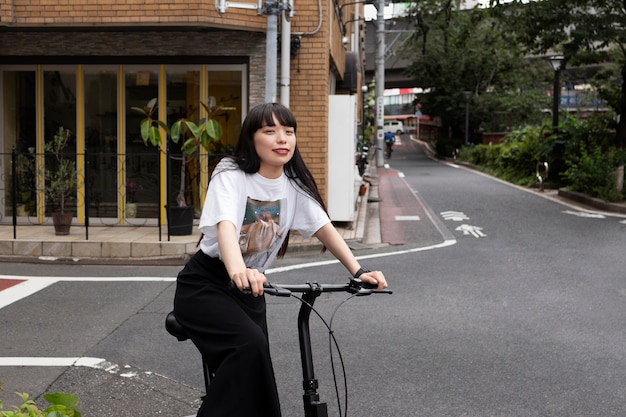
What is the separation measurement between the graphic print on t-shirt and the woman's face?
0.56ft

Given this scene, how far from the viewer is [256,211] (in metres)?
3.30

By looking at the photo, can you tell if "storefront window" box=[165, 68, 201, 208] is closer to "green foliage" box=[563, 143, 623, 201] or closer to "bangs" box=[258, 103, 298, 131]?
"green foliage" box=[563, 143, 623, 201]

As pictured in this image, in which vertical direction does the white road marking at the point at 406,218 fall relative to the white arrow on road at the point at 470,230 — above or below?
below

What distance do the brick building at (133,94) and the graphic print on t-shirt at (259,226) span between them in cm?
945

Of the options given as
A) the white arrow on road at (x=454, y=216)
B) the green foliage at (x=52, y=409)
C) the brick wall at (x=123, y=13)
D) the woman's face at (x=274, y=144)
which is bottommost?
the white arrow on road at (x=454, y=216)

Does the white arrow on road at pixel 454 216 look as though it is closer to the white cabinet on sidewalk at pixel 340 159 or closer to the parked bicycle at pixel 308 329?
the white cabinet on sidewalk at pixel 340 159

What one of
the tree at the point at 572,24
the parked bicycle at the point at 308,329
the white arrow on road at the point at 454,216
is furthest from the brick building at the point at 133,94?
the parked bicycle at the point at 308,329

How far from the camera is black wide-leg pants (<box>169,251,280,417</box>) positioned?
303 cm

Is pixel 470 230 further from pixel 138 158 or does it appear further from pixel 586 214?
pixel 138 158

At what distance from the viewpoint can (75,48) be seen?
13375mm

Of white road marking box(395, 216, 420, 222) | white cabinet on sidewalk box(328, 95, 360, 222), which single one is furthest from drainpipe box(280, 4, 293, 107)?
white road marking box(395, 216, 420, 222)

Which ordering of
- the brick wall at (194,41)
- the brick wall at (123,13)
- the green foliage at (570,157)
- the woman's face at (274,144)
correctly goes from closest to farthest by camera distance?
the woman's face at (274,144) < the brick wall at (123,13) < the brick wall at (194,41) < the green foliage at (570,157)

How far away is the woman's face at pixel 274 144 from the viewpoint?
3266 millimetres

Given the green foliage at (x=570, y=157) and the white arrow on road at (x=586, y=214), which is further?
the green foliage at (x=570, y=157)
